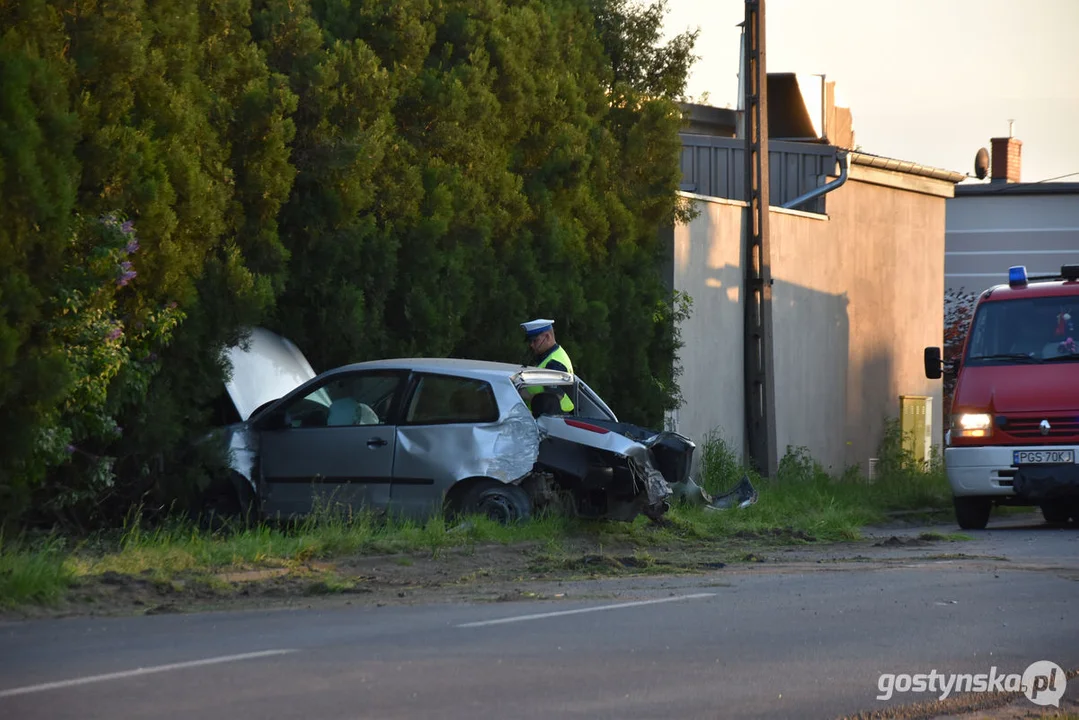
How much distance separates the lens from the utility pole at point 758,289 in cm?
2230

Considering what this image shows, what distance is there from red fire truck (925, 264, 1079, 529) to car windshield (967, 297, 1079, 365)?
0.01m

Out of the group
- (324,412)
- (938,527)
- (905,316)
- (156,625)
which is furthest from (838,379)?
(156,625)

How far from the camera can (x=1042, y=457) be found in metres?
18.3

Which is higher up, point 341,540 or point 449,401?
point 449,401

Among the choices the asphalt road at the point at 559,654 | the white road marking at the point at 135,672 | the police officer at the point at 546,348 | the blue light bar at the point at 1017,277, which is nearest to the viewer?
the asphalt road at the point at 559,654

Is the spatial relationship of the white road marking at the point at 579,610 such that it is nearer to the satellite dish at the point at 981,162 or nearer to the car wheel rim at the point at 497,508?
the car wheel rim at the point at 497,508

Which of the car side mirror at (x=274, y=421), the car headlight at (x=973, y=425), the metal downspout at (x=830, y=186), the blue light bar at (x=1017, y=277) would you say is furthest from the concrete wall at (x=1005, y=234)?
the car side mirror at (x=274, y=421)

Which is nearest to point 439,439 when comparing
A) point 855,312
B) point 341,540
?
point 341,540

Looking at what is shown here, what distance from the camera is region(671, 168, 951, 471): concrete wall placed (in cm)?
2355

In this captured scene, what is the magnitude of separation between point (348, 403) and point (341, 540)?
6.83 ft

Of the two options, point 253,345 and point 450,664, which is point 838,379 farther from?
point 450,664

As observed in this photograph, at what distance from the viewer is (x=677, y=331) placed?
2223cm

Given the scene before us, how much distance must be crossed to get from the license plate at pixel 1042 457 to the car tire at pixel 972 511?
0.70 meters

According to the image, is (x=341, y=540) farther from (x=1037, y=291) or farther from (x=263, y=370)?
(x=1037, y=291)
